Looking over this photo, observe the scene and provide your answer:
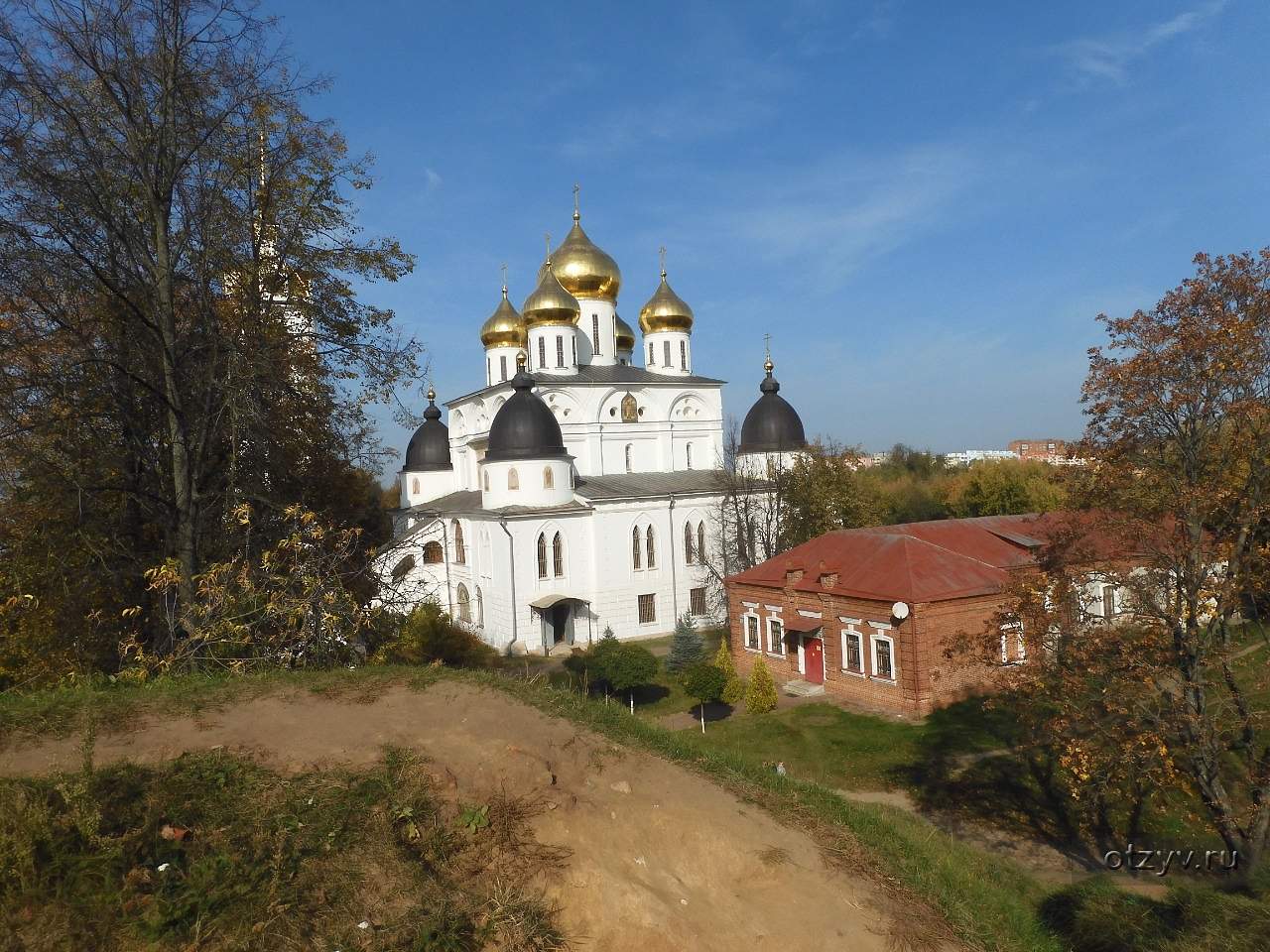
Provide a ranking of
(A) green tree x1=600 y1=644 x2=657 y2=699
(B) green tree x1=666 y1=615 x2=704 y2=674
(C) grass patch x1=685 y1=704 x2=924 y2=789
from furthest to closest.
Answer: (B) green tree x1=666 y1=615 x2=704 y2=674
(A) green tree x1=600 y1=644 x2=657 y2=699
(C) grass patch x1=685 y1=704 x2=924 y2=789

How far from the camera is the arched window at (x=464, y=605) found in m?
27.8

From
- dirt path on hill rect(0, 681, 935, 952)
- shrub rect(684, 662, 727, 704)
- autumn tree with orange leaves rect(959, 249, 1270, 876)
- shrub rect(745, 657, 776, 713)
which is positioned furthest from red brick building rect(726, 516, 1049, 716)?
dirt path on hill rect(0, 681, 935, 952)

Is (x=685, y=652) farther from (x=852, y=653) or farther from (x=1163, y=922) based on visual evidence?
(x=1163, y=922)

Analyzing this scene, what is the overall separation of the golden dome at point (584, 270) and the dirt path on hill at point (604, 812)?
1177 inches

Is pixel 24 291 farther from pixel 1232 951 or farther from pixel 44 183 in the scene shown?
pixel 1232 951

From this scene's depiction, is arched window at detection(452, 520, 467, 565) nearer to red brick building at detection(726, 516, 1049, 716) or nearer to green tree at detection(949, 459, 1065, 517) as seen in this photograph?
red brick building at detection(726, 516, 1049, 716)

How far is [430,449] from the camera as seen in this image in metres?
35.8

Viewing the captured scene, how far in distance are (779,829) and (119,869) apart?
3.82m

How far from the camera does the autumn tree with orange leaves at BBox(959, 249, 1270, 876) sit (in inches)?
385

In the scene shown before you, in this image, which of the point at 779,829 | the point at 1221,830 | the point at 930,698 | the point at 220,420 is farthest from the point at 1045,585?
the point at 220,420

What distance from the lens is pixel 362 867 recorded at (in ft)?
14.2

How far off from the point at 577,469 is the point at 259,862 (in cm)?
2644

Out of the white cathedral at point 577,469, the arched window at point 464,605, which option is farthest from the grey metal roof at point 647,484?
the arched window at point 464,605

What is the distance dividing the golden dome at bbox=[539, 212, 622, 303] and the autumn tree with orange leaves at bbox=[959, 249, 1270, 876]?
26041 millimetres
